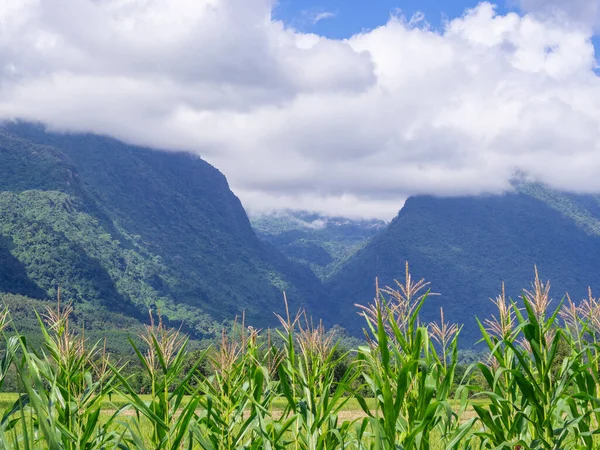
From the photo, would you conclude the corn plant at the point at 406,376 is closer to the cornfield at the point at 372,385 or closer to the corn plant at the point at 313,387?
the cornfield at the point at 372,385

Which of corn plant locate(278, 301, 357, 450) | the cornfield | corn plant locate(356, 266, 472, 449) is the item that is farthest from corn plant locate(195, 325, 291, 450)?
corn plant locate(356, 266, 472, 449)

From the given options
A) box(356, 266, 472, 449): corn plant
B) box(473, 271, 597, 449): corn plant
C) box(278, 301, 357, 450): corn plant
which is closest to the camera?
→ box(356, 266, 472, 449): corn plant

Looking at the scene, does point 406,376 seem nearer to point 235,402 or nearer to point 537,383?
point 537,383

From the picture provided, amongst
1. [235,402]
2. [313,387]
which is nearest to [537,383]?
[313,387]

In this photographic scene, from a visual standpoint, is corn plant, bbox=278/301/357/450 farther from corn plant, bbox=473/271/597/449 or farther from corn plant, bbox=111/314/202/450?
corn plant, bbox=473/271/597/449

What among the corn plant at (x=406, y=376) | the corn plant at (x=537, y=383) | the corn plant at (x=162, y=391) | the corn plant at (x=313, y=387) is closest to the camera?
the corn plant at (x=406, y=376)

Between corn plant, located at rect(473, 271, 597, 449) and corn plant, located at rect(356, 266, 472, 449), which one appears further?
corn plant, located at rect(473, 271, 597, 449)

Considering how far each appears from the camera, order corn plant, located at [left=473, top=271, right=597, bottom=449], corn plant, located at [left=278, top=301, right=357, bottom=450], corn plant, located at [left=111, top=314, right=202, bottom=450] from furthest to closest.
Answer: corn plant, located at [left=278, top=301, right=357, bottom=450]
corn plant, located at [left=473, top=271, right=597, bottom=449]
corn plant, located at [left=111, top=314, right=202, bottom=450]

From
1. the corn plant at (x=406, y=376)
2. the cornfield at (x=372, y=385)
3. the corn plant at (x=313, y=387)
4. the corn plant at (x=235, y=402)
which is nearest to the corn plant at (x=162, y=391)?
the cornfield at (x=372, y=385)

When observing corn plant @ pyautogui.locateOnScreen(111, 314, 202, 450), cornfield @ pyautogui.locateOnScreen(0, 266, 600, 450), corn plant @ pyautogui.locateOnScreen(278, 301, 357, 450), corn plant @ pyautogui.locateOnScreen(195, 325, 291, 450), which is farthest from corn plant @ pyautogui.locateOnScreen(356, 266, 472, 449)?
corn plant @ pyautogui.locateOnScreen(111, 314, 202, 450)

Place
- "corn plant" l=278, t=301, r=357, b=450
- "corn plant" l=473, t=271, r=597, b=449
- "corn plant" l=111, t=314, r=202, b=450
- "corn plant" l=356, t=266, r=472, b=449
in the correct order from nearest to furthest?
"corn plant" l=356, t=266, r=472, b=449 → "corn plant" l=111, t=314, r=202, b=450 → "corn plant" l=473, t=271, r=597, b=449 → "corn plant" l=278, t=301, r=357, b=450

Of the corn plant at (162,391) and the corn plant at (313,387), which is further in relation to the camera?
the corn plant at (313,387)

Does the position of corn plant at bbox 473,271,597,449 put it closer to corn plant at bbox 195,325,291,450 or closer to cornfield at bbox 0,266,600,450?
cornfield at bbox 0,266,600,450

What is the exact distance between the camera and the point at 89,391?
5.42 meters
